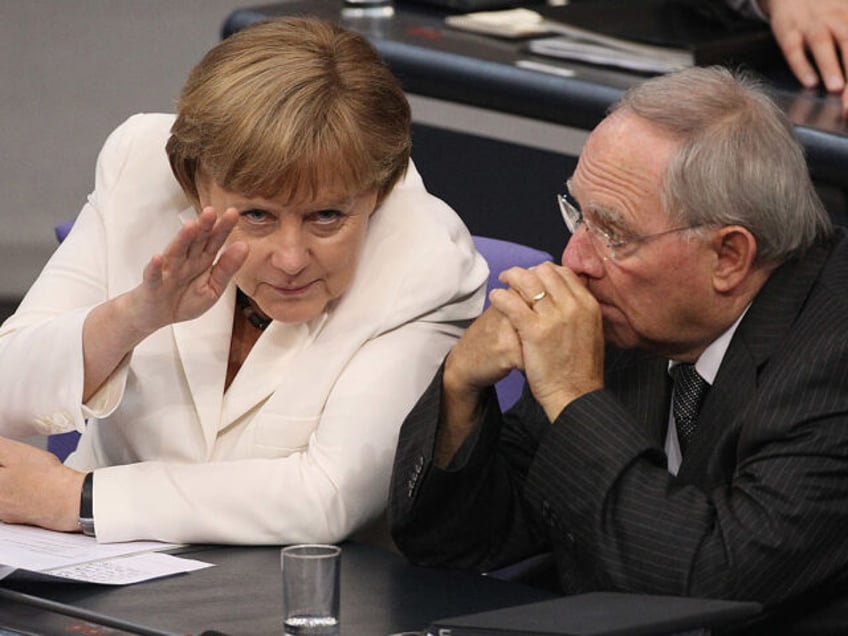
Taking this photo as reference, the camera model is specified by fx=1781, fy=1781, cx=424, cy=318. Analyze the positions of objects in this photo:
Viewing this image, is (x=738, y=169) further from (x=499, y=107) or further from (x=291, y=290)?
(x=499, y=107)

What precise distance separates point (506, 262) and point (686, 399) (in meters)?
0.56

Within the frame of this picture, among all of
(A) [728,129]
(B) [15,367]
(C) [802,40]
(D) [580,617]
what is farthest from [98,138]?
(D) [580,617]

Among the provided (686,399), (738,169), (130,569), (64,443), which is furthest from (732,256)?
(64,443)

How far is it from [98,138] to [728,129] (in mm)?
4531

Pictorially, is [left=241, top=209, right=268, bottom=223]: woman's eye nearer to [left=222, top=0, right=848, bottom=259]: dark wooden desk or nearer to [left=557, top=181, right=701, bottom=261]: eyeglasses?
[left=557, top=181, right=701, bottom=261]: eyeglasses

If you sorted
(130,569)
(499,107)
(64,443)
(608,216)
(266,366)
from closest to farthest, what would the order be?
(130,569)
(608,216)
(266,366)
(64,443)
(499,107)

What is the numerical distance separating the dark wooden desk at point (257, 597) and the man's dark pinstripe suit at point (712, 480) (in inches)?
4.3

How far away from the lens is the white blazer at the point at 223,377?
2352 millimetres

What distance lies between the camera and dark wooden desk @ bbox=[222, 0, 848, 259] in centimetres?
361

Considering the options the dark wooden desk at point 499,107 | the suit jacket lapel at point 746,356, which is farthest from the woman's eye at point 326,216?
→ the dark wooden desk at point 499,107

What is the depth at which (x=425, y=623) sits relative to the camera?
6.59 feet

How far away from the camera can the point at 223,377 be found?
258 cm

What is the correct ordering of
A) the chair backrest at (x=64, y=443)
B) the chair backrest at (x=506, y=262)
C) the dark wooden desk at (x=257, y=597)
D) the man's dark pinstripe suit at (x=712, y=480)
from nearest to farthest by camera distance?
the dark wooden desk at (x=257, y=597) → the man's dark pinstripe suit at (x=712, y=480) → the chair backrest at (x=506, y=262) → the chair backrest at (x=64, y=443)

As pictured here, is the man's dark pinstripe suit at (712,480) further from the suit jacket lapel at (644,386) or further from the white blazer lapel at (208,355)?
the white blazer lapel at (208,355)
